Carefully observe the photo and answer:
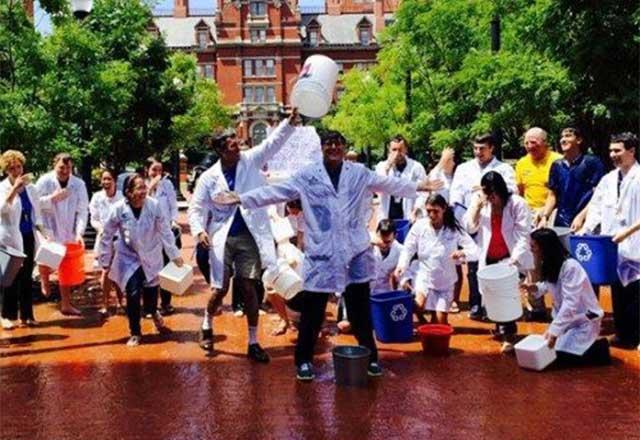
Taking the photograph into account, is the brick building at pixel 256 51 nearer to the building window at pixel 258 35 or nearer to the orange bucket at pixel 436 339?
the building window at pixel 258 35

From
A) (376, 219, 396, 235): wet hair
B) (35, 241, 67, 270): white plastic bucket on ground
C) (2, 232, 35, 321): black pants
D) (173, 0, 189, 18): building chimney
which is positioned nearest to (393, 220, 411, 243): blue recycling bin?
(376, 219, 396, 235): wet hair

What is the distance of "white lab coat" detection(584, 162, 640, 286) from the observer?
21.8 ft

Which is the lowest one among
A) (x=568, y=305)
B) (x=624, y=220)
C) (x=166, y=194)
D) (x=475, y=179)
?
(x=568, y=305)

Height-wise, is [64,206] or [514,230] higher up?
[64,206]

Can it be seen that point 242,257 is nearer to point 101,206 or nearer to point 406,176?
point 406,176

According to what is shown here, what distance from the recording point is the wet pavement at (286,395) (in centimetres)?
490

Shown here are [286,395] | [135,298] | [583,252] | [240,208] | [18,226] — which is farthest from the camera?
[18,226]

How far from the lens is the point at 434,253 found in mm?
7426

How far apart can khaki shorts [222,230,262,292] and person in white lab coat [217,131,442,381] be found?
0.83 m

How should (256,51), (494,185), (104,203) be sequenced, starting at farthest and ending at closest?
(256,51) → (104,203) → (494,185)

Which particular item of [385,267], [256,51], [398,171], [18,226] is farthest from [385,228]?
[256,51]

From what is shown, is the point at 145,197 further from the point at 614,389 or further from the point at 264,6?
the point at 264,6

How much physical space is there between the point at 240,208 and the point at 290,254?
3.89 feet

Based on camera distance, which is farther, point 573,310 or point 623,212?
point 623,212
